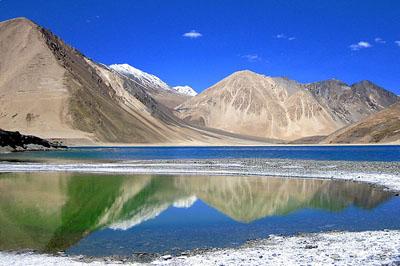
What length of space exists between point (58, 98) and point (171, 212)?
131465 millimetres

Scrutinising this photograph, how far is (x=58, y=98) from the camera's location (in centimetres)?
14888

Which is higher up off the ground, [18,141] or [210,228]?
[18,141]

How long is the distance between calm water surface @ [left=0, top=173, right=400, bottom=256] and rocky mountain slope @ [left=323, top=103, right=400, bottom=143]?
137887 mm

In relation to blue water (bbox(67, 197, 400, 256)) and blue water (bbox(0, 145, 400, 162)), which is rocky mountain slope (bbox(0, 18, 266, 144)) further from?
blue water (bbox(67, 197, 400, 256))

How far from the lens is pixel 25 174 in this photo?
42875 mm

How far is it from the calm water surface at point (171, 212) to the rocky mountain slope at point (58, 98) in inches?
4158

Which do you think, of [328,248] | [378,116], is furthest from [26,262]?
[378,116]

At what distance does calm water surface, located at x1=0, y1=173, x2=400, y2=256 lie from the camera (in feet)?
58.3

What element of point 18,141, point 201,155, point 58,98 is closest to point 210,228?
point 201,155

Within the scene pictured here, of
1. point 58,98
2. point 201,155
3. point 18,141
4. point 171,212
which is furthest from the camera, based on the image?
point 58,98

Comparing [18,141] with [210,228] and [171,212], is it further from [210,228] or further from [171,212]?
[210,228]

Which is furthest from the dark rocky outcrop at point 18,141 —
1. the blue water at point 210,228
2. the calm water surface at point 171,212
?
the blue water at point 210,228

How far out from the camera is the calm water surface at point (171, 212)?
17.8m

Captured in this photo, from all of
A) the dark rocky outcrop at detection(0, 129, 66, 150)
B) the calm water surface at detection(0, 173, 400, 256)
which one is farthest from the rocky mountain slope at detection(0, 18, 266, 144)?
the calm water surface at detection(0, 173, 400, 256)
